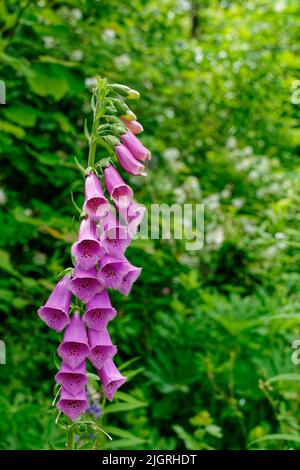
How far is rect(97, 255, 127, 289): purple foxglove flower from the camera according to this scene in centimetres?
140

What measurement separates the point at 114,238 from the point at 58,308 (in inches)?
8.8

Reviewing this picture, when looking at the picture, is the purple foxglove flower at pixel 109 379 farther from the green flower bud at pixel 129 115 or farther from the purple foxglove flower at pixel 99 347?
the green flower bud at pixel 129 115

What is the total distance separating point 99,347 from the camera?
145 centimetres

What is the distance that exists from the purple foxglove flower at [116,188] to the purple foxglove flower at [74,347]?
340mm

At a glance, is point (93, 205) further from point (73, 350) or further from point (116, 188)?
point (73, 350)

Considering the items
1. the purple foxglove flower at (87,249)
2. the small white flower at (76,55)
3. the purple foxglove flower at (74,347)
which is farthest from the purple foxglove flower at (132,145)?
the small white flower at (76,55)

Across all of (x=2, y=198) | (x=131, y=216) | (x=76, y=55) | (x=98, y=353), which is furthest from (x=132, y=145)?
(x=76, y=55)

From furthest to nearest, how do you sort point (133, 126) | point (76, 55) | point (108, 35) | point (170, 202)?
point (170, 202) < point (108, 35) < point (76, 55) < point (133, 126)

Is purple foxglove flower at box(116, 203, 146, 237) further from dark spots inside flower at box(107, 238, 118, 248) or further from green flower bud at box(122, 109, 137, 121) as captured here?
green flower bud at box(122, 109, 137, 121)

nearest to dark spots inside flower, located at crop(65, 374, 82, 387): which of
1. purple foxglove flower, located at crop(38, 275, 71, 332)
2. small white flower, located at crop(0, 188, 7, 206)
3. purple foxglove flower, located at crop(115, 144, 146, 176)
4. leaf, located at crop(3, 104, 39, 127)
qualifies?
purple foxglove flower, located at crop(38, 275, 71, 332)

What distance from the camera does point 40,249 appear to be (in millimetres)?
4105

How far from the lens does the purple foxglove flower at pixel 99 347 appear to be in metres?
1.43

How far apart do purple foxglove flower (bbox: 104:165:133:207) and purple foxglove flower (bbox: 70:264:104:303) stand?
0.20m
